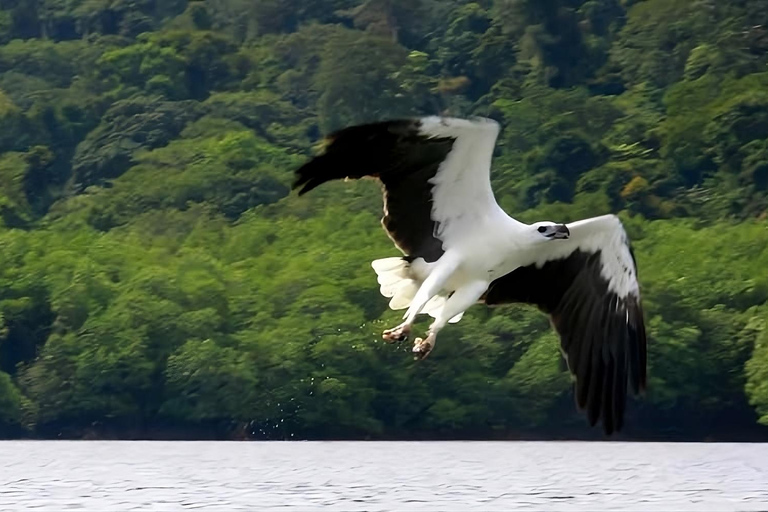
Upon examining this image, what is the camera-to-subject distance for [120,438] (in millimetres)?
39719

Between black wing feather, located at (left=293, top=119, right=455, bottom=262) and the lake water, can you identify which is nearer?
black wing feather, located at (left=293, top=119, right=455, bottom=262)

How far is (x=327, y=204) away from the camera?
4694 cm

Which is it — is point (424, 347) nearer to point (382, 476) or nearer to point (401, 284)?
point (401, 284)

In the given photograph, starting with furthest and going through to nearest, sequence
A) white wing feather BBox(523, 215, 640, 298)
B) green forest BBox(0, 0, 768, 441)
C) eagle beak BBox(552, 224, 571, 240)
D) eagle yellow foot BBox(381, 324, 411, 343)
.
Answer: green forest BBox(0, 0, 768, 441) < white wing feather BBox(523, 215, 640, 298) < eagle beak BBox(552, 224, 571, 240) < eagle yellow foot BBox(381, 324, 411, 343)

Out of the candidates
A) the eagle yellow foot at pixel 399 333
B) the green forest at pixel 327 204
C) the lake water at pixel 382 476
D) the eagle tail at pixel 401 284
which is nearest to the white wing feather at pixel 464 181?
the eagle tail at pixel 401 284

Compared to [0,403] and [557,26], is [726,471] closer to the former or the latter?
[0,403]

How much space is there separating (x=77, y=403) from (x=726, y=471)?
56.8ft

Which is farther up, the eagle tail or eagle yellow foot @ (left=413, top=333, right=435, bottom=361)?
the eagle tail

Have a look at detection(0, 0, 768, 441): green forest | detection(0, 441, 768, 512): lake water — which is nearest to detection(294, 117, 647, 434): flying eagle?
detection(0, 441, 768, 512): lake water

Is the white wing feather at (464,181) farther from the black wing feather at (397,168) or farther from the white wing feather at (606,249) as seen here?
the white wing feather at (606,249)

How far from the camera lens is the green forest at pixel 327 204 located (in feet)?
127

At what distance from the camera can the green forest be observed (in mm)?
38781

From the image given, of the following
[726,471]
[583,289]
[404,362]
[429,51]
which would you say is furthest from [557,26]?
[583,289]

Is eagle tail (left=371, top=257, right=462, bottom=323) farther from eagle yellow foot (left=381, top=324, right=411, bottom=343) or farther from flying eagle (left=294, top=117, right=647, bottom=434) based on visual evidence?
eagle yellow foot (left=381, top=324, right=411, bottom=343)
